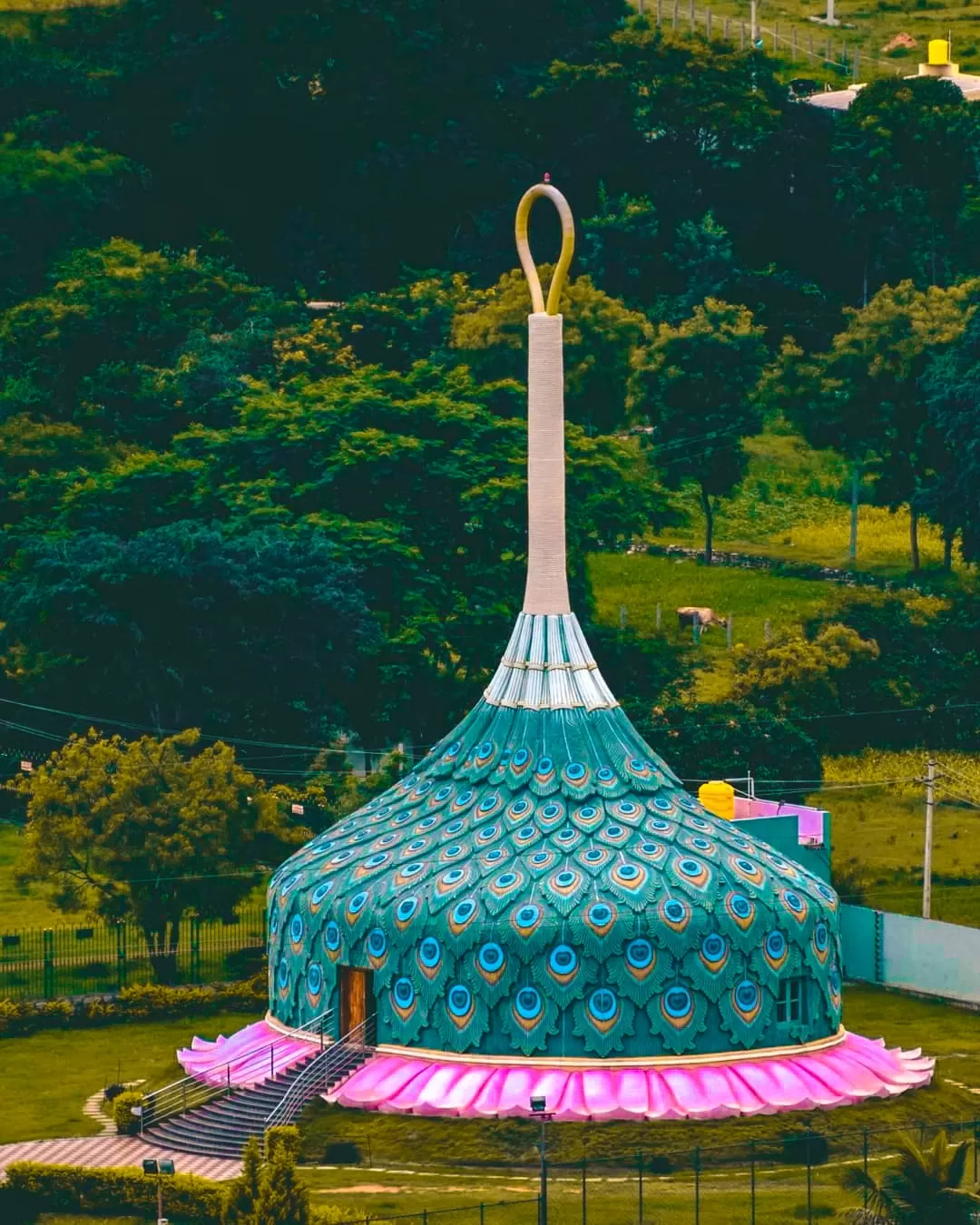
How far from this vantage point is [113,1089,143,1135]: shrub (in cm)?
7231

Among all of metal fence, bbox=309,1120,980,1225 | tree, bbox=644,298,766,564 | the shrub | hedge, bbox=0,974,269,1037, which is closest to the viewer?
metal fence, bbox=309,1120,980,1225

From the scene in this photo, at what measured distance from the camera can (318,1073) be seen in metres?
72.2

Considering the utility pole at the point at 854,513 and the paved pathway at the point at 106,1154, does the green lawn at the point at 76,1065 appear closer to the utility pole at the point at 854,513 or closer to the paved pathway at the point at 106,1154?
the paved pathway at the point at 106,1154

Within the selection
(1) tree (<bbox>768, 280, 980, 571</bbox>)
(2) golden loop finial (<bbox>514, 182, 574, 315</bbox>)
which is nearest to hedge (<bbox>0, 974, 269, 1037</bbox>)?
(2) golden loop finial (<bbox>514, 182, 574, 315</bbox>)

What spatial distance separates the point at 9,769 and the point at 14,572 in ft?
23.9

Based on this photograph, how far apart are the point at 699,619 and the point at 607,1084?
49472 mm

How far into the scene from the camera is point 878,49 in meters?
177

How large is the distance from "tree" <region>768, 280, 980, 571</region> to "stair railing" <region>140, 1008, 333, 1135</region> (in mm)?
51716

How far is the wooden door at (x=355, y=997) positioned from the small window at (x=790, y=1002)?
27.8 feet

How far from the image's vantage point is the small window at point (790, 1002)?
73375mm

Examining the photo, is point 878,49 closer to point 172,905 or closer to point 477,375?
point 477,375

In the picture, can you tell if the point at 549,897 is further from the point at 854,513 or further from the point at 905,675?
the point at 854,513

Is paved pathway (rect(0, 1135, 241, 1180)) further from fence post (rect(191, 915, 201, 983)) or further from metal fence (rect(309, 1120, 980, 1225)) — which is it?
fence post (rect(191, 915, 201, 983))

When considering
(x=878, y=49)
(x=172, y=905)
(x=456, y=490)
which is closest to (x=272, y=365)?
(x=456, y=490)
